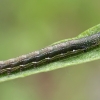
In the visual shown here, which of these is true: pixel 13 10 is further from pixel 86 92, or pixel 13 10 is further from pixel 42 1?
pixel 86 92

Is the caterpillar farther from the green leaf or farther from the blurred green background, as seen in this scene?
the blurred green background

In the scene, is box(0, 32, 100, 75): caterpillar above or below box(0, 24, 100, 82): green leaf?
above

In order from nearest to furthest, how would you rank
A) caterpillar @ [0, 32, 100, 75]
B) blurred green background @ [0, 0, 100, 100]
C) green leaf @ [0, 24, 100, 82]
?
1. green leaf @ [0, 24, 100, 82]
2. caterpillar @ [0, 32, 100, 75]
3. blurred green background @ [0, 0, 100, 100]

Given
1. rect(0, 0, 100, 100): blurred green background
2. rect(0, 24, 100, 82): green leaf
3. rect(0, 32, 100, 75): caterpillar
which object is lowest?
rect(0, 24, 100, 82): green leaf

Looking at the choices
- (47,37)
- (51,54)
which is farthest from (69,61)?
(47,37)

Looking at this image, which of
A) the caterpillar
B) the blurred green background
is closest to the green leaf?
the caterpillar

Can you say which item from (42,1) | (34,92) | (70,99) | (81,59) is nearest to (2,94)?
(34,92)
